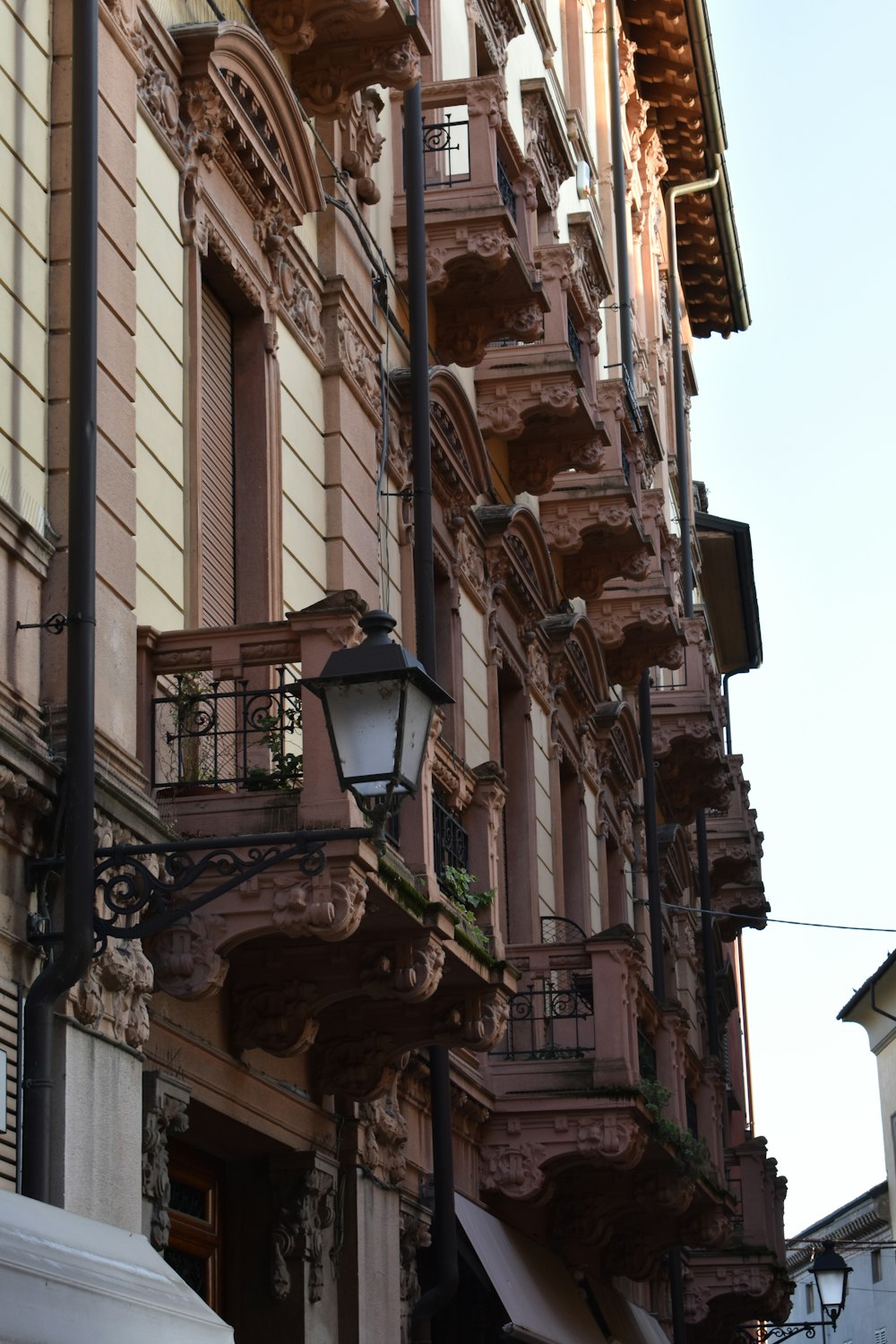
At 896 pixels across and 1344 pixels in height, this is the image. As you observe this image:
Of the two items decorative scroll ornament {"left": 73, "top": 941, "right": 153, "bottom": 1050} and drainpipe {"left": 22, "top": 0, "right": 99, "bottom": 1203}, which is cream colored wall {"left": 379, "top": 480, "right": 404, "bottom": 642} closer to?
drainpipe {"left": 22, "top": 0, "right": 99, "bottom": 1203}

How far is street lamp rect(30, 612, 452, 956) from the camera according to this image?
9.18 m

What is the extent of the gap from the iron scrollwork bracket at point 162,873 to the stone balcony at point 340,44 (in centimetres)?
612

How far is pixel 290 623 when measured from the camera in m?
10.8

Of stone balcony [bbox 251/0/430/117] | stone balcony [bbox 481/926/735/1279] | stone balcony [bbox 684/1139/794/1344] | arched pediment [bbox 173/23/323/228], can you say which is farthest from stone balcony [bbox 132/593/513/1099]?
stone balcony [bbox 684/1139/794/1344]

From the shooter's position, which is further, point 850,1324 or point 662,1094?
point 850,1324

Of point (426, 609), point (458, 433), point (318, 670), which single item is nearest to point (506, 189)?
point (458, 433)

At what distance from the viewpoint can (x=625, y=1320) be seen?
23.6 m

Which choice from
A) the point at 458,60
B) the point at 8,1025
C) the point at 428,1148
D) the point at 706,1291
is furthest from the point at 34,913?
the point at 706,1291

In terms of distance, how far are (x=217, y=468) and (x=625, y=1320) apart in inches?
519

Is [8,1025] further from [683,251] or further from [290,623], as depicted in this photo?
[683,251]

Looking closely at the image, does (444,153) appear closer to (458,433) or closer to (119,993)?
(458,433)

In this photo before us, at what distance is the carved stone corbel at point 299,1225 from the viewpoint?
12.7m

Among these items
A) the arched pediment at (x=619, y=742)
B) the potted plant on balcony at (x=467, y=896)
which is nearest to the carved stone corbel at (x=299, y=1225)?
the potted plant on balcony at (x=467, y=896)

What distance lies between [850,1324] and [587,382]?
4956cm
